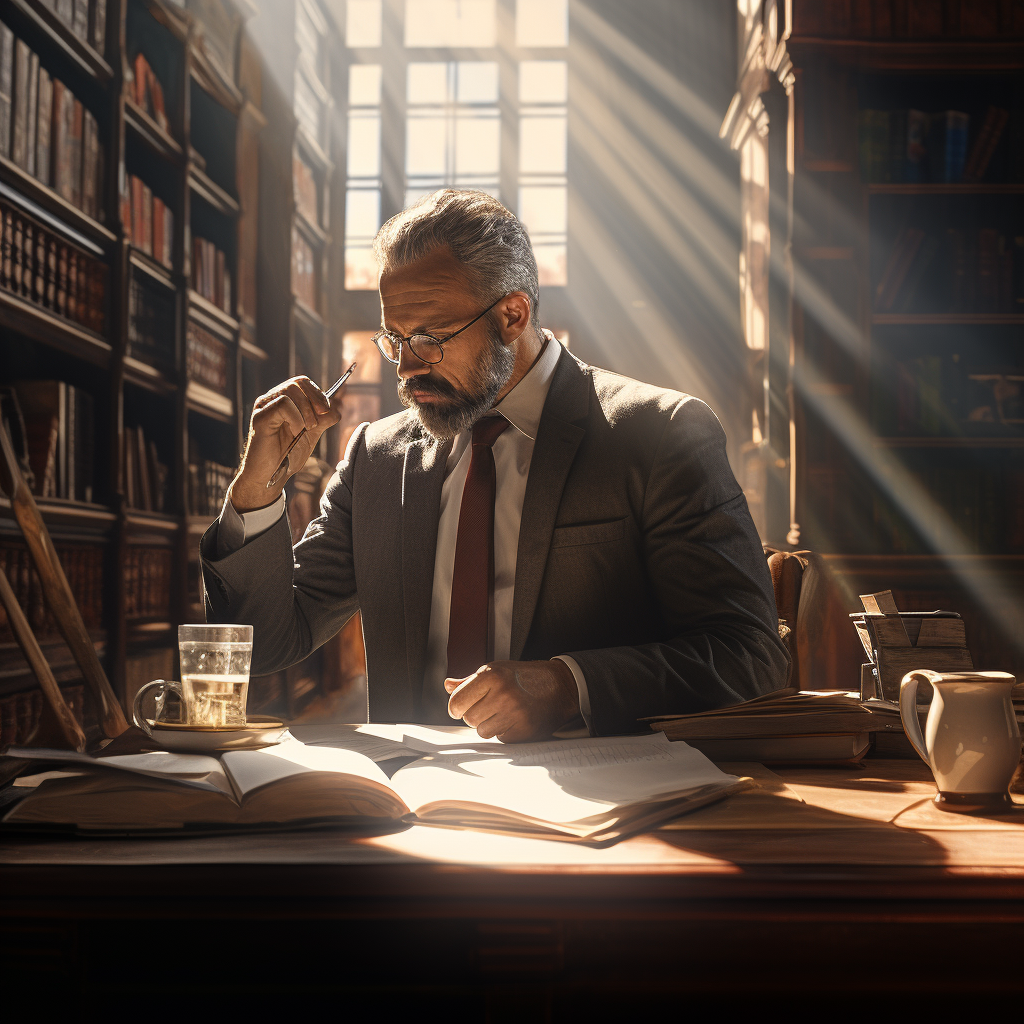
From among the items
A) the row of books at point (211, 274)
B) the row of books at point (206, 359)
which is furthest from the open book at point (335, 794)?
the row of books at point (211, 274)

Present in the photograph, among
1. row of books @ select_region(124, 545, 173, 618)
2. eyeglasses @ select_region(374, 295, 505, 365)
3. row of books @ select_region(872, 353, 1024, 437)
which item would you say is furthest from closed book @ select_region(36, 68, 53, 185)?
row of books @ select_region(872, 353, 1024, 437)

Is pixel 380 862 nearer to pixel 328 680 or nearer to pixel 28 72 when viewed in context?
pixel 28 72

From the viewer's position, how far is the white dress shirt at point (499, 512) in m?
1.51

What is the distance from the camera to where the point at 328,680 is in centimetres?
538

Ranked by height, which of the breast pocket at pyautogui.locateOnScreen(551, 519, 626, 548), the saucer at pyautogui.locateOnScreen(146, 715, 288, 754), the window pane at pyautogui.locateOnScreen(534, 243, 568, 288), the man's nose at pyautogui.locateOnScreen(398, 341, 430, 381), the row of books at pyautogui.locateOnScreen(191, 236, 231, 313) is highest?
the window pane at pyautogui.locateOnScreen(534, 243, 568, 288)

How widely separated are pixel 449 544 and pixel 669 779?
89 cm

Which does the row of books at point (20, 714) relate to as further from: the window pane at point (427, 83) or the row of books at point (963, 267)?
the window pane at point (427, 83)

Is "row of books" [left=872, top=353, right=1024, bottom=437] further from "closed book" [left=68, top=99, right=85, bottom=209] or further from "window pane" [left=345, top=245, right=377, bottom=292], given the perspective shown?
"window pane" [left=345, top=245, right=377, bottom=292]

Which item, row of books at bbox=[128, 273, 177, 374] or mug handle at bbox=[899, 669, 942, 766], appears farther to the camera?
row of books at bbox=[128, 273, 177, 374]

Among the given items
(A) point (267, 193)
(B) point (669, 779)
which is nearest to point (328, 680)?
(A) point (267, 193)

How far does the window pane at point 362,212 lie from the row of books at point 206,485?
272 cm

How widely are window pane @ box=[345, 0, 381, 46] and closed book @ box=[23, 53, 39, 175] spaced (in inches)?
174

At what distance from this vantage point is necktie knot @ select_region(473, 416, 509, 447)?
161 centimetres

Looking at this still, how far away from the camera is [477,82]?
21.3 ft
